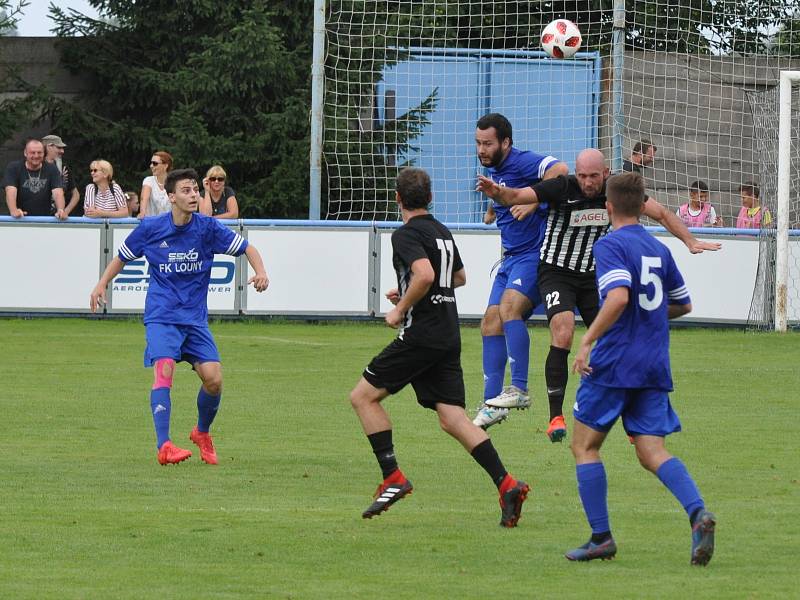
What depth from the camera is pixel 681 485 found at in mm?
6793

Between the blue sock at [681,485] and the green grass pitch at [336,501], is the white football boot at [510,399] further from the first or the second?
the blue sock at [681,485]

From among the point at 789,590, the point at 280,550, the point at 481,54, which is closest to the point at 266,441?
the point at 280,550

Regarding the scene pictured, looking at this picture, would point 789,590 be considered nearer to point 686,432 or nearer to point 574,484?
point 574,484

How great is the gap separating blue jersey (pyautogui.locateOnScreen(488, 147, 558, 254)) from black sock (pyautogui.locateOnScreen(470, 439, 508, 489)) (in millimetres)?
3189

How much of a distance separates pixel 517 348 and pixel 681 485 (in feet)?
13.9

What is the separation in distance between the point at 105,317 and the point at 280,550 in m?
13.9

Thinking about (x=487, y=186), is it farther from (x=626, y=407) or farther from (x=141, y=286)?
(x=141, y=286)

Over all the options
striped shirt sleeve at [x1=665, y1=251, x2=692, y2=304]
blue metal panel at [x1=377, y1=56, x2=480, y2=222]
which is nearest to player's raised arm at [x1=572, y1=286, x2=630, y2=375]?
striped shirt sleeve at [x1=665, y1=251, x2=692, y2=304]

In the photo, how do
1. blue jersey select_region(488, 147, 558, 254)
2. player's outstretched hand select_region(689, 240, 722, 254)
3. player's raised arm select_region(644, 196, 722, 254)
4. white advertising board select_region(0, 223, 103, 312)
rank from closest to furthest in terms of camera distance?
1. player's outstretched hand select_region(689, 240, 722, 254)
2. player's raised arm select_region(644, 196, 722, 254)
3. blue jersey select_region(488, 147, 558, 254)
4. white advertising board select_region(0, 223, 103, 312)

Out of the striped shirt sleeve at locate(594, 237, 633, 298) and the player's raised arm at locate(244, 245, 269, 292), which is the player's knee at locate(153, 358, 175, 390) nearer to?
the player's raised arm at locate(244, 245, 269, 292)

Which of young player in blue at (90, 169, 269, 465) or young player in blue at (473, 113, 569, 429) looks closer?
young player in blue at (90, 169, 269, 465)

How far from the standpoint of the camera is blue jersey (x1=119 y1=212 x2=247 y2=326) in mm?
10164

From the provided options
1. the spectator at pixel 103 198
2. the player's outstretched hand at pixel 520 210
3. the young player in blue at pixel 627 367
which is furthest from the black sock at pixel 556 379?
the spectator at pixel 103 198

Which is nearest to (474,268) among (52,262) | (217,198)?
(217,198)
